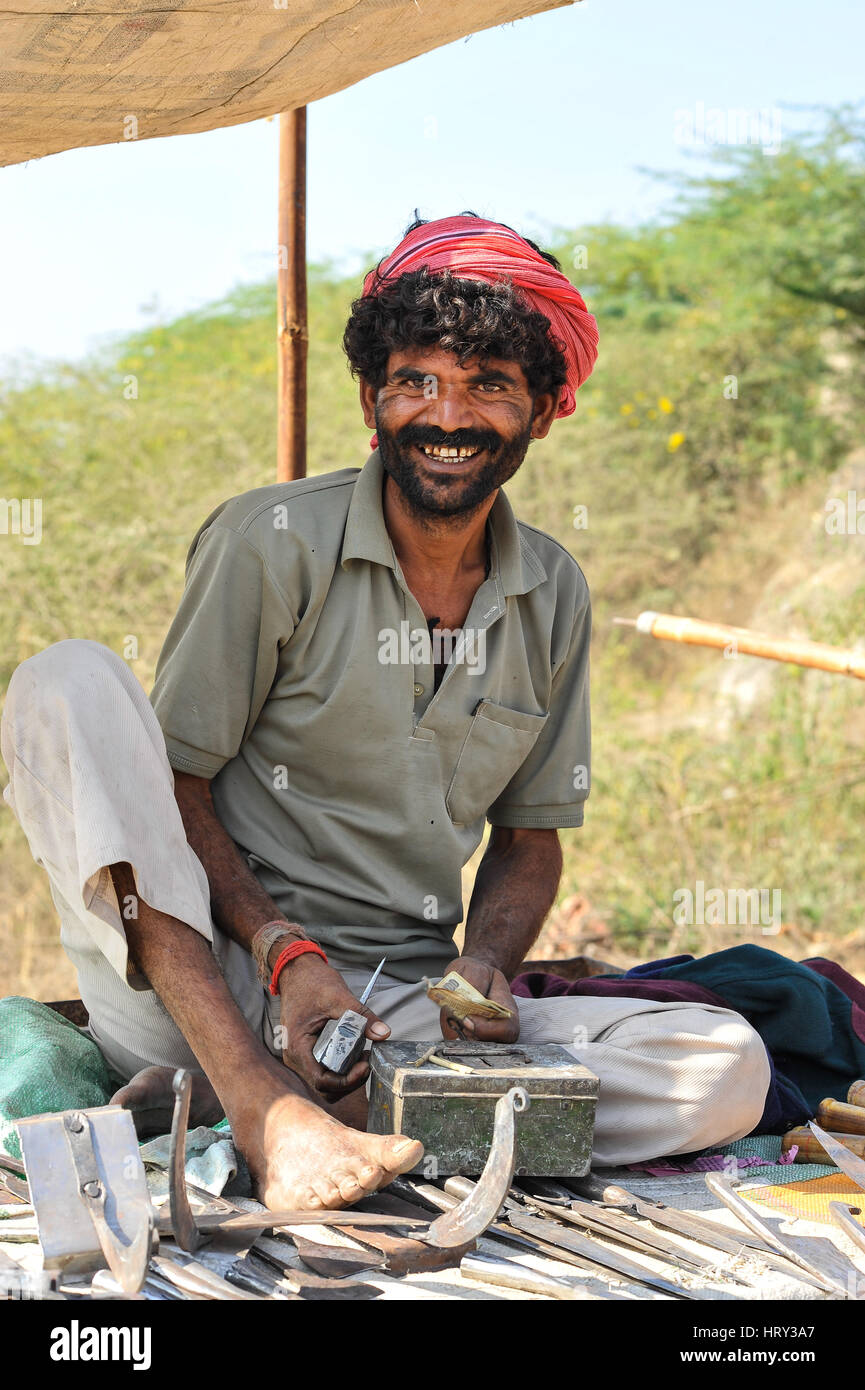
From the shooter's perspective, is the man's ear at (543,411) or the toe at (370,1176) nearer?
the toe at (370,1176)

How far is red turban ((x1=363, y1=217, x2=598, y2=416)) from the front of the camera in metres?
2.87

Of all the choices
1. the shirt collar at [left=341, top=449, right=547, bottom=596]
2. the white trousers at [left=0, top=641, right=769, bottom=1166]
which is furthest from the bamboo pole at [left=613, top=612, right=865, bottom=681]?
the white trousers at [left=0, top=641, right=769, bottom=1166]

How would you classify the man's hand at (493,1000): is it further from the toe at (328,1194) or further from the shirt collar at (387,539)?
the shirt collar at (387,539)

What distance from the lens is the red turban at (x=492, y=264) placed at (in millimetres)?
2865

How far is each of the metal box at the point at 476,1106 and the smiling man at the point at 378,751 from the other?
0.30 ft

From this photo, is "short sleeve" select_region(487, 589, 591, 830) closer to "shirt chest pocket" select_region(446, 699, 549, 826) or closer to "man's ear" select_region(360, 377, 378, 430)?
"shirt chest pocket" select_region(446, 699, 549, 826)

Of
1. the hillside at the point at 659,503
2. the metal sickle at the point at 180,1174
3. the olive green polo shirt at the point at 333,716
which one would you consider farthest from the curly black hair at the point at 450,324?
the hillside at the point at 659,503

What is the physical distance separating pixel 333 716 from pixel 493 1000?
0.63 meters

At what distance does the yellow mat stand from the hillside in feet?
10.7

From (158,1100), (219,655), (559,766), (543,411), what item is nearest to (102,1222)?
(158,1100)
